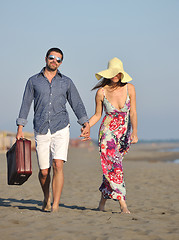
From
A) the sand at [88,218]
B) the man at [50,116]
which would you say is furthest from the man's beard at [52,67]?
the sand at [88,218]

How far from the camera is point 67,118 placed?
5.34 m

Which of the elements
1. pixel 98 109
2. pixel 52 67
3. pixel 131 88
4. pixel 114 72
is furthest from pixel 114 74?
pixel 52 67

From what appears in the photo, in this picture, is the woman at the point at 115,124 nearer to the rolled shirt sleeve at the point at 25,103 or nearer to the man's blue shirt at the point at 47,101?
the man's blue shirt at the point at 47,101

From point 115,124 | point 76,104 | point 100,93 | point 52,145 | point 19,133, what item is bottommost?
point 52,145

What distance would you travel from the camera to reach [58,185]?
5.25 metres

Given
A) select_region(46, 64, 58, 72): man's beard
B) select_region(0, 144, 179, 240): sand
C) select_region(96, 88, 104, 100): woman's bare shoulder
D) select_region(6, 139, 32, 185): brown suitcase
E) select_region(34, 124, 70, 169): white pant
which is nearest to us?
select_region(0, 144, 179, 240): sand

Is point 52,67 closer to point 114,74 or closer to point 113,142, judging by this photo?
point 114,74

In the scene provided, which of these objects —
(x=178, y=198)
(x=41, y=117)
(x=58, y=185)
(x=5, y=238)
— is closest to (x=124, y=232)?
(x=5, y=238)

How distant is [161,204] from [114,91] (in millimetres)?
2285

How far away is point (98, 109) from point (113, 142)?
504 mm

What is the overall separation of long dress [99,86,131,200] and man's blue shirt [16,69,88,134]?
0.52 metres

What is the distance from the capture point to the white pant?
5199mm

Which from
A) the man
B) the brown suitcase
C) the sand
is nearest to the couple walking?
the man

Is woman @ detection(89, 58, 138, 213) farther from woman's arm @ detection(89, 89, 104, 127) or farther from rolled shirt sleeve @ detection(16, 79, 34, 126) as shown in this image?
rolled shirt sleeve @ detection(16, 79, 34, 126)
